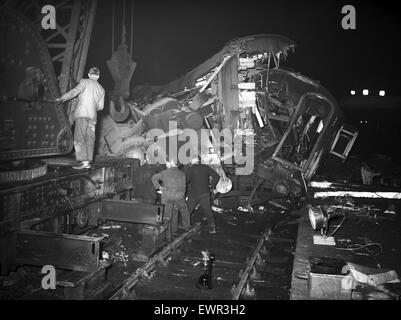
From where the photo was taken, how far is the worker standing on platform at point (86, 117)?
654 cm

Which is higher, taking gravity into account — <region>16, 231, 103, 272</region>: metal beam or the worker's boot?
<region>16, 231, 103, 272</region>: metal beam

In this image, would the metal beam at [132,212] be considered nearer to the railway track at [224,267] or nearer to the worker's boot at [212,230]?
the railway track at [224,267]

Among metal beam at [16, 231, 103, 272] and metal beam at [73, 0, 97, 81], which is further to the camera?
metal beam at [73, 0, 97, 81]

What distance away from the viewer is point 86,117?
6609mm

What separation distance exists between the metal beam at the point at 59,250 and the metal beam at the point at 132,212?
200 cm

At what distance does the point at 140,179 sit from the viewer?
8438 millimetres

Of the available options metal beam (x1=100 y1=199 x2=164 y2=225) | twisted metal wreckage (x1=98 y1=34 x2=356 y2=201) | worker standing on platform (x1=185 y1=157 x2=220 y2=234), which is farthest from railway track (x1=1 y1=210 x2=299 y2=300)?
twisted metal wreckage (x1=98 y1=34 x2=356 y2=201)

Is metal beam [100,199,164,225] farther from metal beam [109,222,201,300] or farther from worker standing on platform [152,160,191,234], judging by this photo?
worker standing on platform [152,160,191,234]

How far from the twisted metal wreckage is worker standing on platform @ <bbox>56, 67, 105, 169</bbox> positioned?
3598 mm

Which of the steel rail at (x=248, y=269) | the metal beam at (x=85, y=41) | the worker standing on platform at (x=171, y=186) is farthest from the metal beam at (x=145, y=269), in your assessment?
the metal beam at (x=85, y=41)

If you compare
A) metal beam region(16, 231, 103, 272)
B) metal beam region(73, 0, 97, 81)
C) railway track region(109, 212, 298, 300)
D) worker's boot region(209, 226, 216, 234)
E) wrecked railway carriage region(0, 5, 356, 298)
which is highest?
metal beam region(73, 0, 97, 81)

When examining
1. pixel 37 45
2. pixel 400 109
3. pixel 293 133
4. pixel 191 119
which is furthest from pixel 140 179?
pixel 400 109

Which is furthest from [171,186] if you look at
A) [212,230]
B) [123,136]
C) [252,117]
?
[252,117]

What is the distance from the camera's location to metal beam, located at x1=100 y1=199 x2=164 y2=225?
6697 mm
